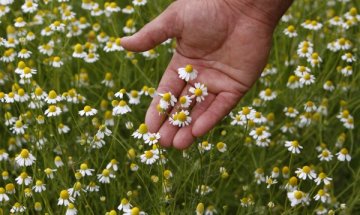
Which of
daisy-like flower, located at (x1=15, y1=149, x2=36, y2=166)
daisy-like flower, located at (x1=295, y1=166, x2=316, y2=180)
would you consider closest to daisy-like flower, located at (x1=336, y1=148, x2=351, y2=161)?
daisy-like flower, located at (x1=295, y1=166, x2=316, y2=180)

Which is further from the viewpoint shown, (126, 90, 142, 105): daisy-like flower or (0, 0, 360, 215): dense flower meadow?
(126, 90, 142, 105): daisy-like flower

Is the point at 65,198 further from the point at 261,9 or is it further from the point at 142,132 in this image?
the point at 261,9

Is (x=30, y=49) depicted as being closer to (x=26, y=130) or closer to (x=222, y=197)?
(x=26, y=130)

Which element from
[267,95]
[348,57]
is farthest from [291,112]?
[348,57]

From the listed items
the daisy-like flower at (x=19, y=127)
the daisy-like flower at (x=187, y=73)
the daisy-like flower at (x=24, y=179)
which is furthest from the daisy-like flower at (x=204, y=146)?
the daisy-like flower at (x=19, y=127)

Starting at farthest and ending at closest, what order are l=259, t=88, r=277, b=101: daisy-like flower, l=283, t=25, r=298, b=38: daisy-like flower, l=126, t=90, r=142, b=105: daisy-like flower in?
l=283, t=25, r=298, b=38: daisy-like flower
l=259, t=88, r=277, b=101: daisy-like flower
l=126, t=90, r=142, b=105: daisy-like flower

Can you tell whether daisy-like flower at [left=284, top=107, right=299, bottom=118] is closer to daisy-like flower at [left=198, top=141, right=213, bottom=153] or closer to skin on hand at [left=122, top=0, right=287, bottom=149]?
skin on hand at [left=122, top=0, right=287, bottom=149]
